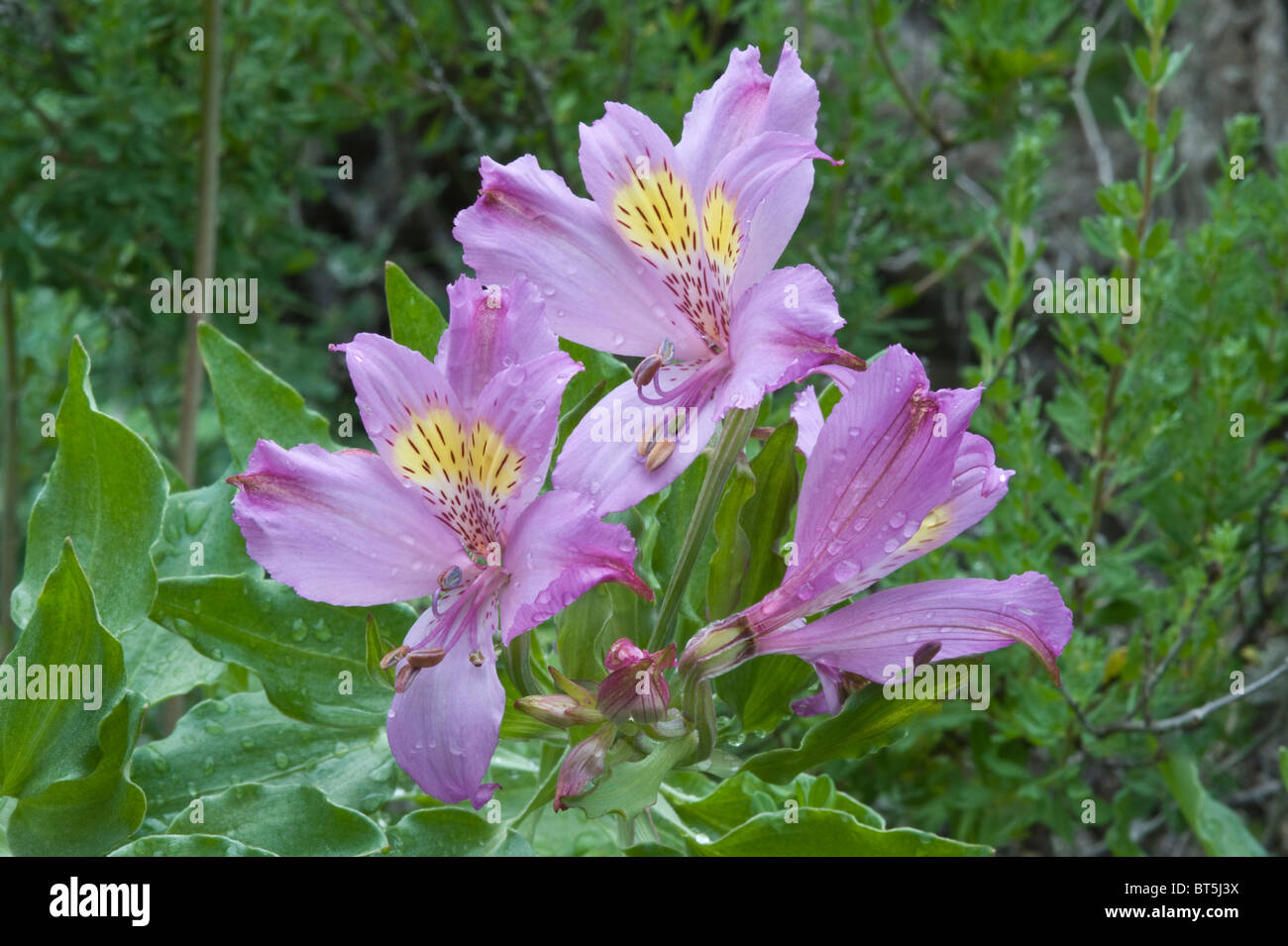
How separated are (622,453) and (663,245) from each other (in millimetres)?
90

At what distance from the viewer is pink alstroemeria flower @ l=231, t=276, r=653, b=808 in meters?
0.44

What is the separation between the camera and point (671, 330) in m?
0.50

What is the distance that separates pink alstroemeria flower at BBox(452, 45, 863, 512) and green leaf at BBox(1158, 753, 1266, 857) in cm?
50

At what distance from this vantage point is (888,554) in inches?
18.0

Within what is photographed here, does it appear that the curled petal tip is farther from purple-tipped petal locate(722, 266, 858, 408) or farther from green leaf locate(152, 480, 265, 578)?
green leaf locate(152, 480, 265, 578)

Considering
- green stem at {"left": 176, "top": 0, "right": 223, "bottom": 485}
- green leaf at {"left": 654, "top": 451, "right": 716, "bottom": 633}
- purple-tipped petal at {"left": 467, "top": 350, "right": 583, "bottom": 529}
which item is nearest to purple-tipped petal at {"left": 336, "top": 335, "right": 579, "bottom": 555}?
purple-tipped petal at {"left": 467, "top": 350, "right": 583, "bottom": 529}

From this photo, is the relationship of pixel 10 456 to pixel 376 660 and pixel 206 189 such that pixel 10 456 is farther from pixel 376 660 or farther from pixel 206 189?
pixel 376 660

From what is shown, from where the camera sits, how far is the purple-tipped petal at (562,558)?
1.37ft

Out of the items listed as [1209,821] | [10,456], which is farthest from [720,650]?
[10,456]

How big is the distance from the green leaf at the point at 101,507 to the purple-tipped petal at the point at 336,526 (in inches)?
4.4

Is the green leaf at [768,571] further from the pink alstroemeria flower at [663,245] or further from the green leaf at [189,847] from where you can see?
the green leaf at [189,847]

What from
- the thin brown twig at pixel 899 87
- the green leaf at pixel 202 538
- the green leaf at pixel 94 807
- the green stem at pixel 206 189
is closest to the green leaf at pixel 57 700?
the green leaf at pixel 94 807

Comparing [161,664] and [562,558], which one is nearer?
[562,558]
